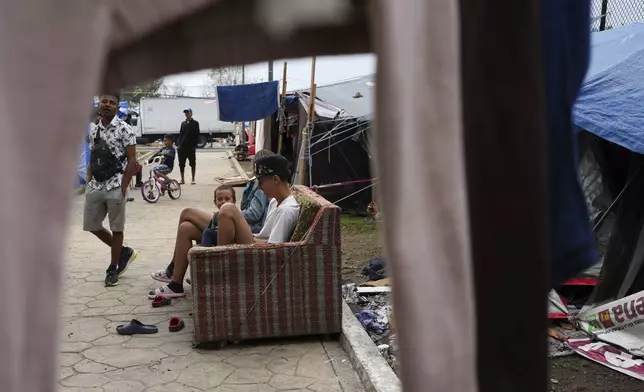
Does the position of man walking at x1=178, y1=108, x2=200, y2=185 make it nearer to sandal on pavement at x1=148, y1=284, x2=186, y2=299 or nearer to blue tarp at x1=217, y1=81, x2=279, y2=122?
blue tarp at x1=217, y1=81, x2=279, y2=122

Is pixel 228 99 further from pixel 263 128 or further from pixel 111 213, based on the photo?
pixel 111 213

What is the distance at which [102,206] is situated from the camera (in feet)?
16.6

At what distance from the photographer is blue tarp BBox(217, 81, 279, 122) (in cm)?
1166

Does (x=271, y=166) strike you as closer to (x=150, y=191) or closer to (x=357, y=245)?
(x=357, y=245)

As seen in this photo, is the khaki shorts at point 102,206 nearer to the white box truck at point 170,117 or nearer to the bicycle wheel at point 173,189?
the bicycle wheel at point 173,189

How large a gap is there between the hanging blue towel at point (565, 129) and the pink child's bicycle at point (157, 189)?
10.4 m

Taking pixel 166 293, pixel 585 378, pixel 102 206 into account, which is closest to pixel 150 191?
pixel 102 206

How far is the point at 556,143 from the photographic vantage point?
38.3 inches

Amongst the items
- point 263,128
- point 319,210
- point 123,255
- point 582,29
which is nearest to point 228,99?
point 263,128

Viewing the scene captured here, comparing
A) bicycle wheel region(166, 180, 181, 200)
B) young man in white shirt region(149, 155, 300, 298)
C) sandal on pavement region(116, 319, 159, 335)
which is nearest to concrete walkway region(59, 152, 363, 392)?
sandal on pavement region(116, 319, 159, 335)

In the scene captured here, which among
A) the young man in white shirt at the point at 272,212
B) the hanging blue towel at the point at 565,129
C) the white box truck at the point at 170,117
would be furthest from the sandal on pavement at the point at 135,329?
the white box truck at the point at 170,117

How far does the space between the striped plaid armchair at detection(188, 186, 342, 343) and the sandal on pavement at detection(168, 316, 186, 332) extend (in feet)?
1.33

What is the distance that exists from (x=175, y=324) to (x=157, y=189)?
7117mm

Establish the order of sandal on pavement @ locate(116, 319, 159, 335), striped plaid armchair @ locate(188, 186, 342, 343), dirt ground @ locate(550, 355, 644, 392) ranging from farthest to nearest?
sandal on pavement @ locate(116, 319, 159, 335)
striped plaid armchair @ locate(188, 186, 342, 343)
dirt ground @ locate(550, 355, 644, 392)
